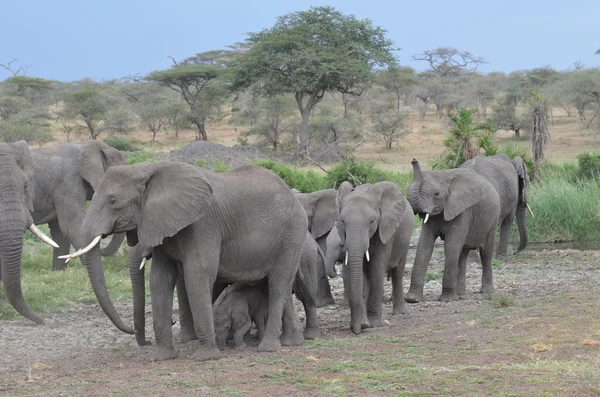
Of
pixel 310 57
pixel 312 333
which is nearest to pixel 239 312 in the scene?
pixel 312 333

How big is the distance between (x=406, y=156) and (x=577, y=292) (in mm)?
29609

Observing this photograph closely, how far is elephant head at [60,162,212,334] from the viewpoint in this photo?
7.35 m

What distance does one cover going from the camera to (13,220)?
826 cm

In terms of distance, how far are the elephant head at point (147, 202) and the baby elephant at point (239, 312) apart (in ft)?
3.81

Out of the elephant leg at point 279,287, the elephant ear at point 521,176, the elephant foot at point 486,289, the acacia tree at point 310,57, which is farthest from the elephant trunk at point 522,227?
the acacia tree at point 310,57

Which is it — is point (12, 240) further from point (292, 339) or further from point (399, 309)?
point (399, 309)

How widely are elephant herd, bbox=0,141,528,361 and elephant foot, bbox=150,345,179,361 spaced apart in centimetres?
1

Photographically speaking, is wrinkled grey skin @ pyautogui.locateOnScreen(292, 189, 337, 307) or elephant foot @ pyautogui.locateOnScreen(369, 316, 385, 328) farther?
wrinkled grey skin @ pyautogui.locateOnScreen(292, 189, 337, 307)

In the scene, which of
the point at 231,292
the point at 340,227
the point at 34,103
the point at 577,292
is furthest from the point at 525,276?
the point at 34,103

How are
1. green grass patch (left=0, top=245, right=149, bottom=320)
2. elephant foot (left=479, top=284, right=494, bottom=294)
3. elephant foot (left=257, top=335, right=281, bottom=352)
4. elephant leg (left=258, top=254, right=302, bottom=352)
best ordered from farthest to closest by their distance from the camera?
elephant foot (left=479, top=284, right=494, bottom=294), green grass patch (left=0, top=245, right=149, bottom=320), elephant leg (left=258, top=254, right=302, bottom=352), elephant foot (left=257, top=335, right=281, bottom=352)

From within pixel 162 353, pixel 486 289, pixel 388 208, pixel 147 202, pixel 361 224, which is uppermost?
pixel 147 202

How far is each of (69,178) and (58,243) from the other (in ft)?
4.98

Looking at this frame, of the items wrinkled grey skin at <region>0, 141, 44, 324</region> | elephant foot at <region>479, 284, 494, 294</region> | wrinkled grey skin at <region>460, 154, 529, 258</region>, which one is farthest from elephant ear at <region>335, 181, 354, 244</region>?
wrinkled grey skin at <region>460, 154, 529, 258</region>

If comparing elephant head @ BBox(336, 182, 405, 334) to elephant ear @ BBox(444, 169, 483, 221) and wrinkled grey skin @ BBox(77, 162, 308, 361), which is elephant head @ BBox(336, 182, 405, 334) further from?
elephant ear @ BBox(444, 169, 483, 221)
